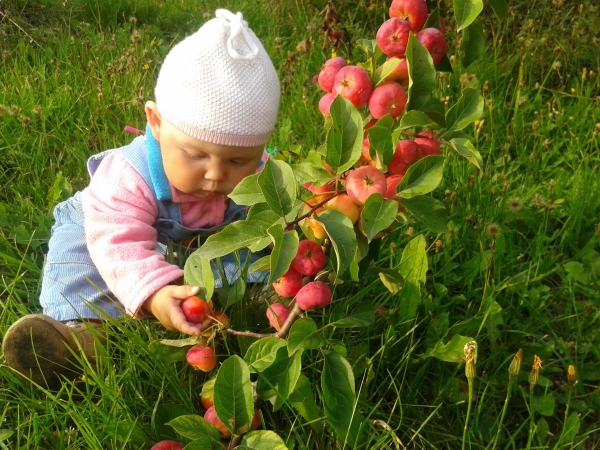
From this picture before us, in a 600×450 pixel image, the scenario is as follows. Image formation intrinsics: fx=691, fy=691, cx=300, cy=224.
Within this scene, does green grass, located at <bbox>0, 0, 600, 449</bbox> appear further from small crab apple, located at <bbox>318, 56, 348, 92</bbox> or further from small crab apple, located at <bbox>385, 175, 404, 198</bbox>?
small crab apple, located at <bbox>318, 56, 348, 92</bbox>

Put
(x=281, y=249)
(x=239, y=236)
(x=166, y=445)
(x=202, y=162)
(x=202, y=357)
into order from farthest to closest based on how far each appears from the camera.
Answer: (x=202, y=162), (x=202, y=357), (x=166, y=445), (x=239, y=236), (x=281, y=249)

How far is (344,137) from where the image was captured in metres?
1.18

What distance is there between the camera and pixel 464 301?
200cm

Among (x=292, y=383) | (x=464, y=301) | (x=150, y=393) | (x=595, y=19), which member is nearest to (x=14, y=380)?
(x=150, y=393)

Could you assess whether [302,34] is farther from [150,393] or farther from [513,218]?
[150,393]

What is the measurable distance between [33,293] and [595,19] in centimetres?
274

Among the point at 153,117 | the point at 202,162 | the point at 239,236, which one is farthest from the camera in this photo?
the point at 153,117

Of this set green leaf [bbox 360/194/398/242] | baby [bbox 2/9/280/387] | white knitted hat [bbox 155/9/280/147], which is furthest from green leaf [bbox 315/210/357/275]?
white knitted hat [bbox 155/9/280/147]

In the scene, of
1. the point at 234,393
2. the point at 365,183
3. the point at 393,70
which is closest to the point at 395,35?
the point at 393,70

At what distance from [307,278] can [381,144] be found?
405mm

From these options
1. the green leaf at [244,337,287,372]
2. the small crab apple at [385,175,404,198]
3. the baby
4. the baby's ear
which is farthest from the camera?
the baby's ear

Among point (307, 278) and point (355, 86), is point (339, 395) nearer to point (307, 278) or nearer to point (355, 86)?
point (307, 278)

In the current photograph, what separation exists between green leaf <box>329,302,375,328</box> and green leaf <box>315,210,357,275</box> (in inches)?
14.0

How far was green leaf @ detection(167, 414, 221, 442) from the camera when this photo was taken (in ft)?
4.49
